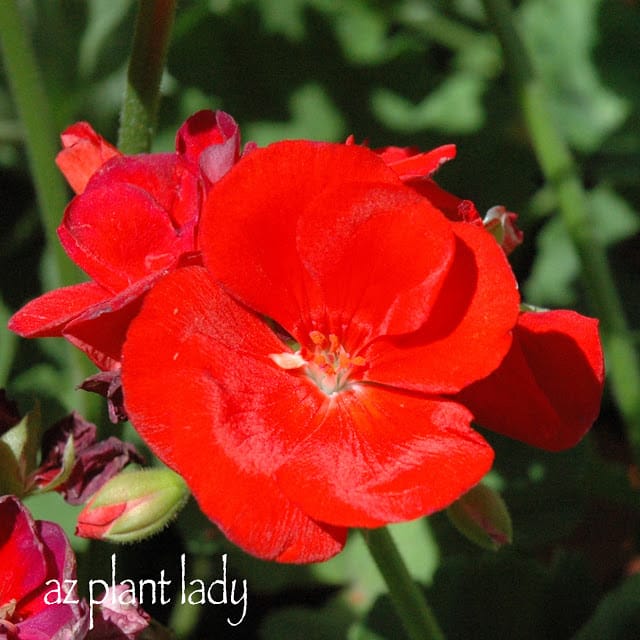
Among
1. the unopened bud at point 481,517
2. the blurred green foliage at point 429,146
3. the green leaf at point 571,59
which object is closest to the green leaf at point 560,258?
the blurred green foliage at point 429,146

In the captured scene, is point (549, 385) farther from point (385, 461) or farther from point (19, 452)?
point (19, 452)

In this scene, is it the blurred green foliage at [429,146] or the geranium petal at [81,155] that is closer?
the geranium petal at [81,155]

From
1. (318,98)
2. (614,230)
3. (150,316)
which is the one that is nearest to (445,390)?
(150,316)

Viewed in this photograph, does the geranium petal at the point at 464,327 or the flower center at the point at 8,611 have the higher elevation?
the geranium petal at the point at 464,327

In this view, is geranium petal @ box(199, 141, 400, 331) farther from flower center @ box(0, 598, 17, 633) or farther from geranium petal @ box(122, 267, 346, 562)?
flower center @ box(0, 598, 17, 633)

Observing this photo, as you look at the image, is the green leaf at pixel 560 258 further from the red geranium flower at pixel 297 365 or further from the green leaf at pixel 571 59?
the red geranium flower at pixel 297 365

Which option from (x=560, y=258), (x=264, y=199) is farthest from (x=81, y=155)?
(x=560, y=258)

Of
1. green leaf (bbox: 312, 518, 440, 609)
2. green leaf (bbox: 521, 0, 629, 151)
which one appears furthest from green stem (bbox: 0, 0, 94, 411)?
green leaf (bbox: 521, 0, 629, 151)
